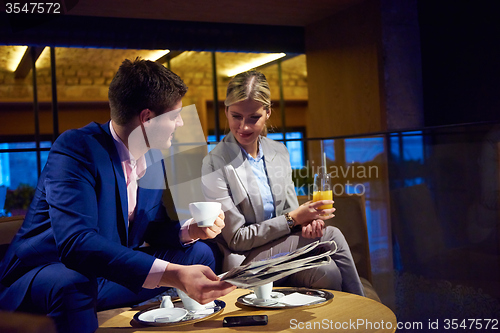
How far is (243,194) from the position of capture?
81.7 inches

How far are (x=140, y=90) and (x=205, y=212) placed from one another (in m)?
0.45

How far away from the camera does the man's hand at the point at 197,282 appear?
1.14 m

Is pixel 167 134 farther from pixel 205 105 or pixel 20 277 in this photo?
pixel 205 105

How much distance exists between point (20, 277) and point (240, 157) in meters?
1.12

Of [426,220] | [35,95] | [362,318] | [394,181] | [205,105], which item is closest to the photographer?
[362,318]

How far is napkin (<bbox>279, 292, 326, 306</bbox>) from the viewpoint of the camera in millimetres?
1296

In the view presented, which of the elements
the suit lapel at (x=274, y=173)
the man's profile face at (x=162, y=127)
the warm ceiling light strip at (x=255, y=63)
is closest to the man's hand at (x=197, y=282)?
the man's profile face at (x=162, y=127)

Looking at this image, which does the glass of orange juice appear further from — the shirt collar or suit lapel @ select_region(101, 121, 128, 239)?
suit lapel @ select_region(101, 121, 128, 239)

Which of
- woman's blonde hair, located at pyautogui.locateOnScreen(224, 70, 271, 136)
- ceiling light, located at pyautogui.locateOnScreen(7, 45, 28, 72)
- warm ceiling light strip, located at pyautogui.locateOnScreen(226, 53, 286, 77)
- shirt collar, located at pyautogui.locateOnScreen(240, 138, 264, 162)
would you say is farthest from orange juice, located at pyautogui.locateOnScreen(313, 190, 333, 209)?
ceiling light, located at pyautogui.locateOnScreen(7, 45, 28, 72)

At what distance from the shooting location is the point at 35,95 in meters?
7.28

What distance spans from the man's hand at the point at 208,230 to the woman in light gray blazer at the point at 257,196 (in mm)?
366

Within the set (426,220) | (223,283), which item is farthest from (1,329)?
(426,220)

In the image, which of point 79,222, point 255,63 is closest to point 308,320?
point 79,222

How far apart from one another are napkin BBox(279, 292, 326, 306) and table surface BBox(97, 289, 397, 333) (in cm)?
4
